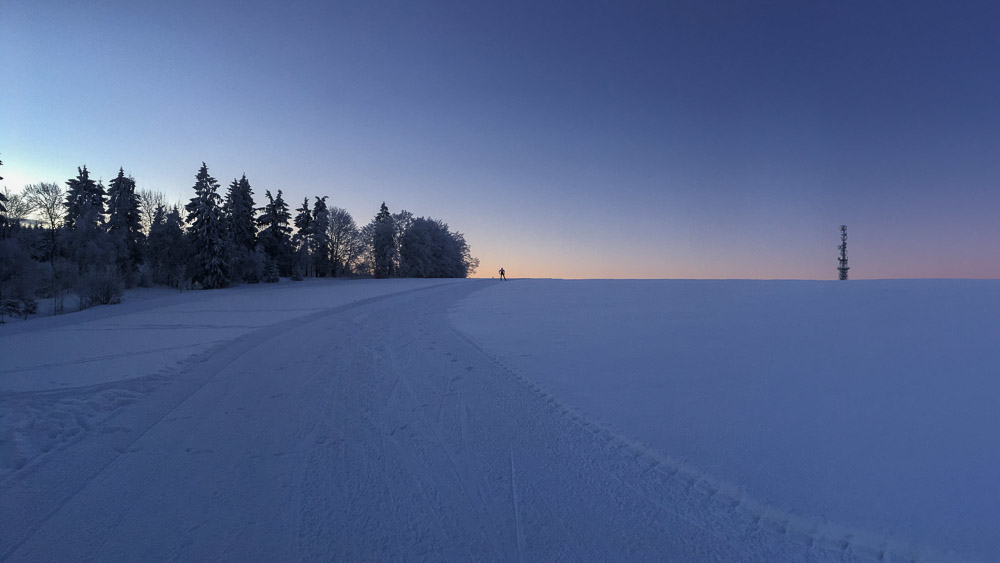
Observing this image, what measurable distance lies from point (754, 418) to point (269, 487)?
15.1 feet

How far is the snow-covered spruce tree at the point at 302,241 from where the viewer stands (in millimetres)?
49469

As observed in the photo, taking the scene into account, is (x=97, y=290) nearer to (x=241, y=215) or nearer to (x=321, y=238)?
(x=241, y=215)

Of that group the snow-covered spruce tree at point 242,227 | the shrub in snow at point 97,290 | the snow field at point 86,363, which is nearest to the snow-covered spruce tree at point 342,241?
the snow-covered spruce tree at point 242,227

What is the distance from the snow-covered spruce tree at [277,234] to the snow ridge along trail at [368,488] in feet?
149

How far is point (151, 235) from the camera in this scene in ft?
117

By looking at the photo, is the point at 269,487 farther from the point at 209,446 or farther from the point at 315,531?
the point at 209,446

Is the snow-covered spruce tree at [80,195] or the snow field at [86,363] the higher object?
the snow-covered spruce tree at [80,195]

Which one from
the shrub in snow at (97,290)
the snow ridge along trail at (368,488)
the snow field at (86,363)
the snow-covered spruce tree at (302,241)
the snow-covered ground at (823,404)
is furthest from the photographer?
the snow-covered spruce tree at (302,241)

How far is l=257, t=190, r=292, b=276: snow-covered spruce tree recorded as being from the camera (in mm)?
46263

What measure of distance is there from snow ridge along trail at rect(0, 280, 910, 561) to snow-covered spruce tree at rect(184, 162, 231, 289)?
1365 inches

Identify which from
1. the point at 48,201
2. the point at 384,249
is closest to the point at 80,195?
the point at 48,201

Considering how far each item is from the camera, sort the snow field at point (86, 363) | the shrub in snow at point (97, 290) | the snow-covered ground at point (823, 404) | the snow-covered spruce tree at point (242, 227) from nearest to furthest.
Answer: the snow-covered ground at point (823, 404), the snow field at point (86, 363), the shrub in snow at point (97, 290), the snow-covered spruce tree at point (242, 227)

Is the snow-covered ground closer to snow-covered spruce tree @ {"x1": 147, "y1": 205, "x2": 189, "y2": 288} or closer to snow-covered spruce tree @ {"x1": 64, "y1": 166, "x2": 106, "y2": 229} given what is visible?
snow-covered spruce tree @ {"x1": 147, "y1": 205, "x2": 189, "y2": 288}

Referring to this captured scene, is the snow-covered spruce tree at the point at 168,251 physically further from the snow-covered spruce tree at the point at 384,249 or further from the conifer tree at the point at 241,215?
the snow-covered spruce tree at the point at 384,249
